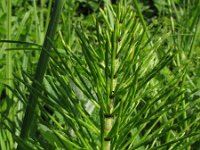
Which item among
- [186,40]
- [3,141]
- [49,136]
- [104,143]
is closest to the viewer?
[104,143]

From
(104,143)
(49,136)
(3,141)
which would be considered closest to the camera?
(104,143)

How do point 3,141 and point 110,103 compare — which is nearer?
point 110,103

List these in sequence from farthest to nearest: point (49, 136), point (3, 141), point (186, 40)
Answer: point (186, 40), point (3, 141), point (49, 136)

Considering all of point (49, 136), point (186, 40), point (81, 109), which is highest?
point (81, 109)

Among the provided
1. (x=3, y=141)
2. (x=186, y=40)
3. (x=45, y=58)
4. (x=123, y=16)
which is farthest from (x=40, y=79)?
(x=186, y=40)

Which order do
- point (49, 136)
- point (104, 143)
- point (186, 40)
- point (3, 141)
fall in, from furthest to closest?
1. point (186, 40)
2. point (3, 141)
3. point (49, 136)
4. point (104, 143)

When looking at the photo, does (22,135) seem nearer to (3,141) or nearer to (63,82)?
(63,82)

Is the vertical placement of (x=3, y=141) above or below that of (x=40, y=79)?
below

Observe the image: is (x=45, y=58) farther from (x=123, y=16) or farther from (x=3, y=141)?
(x=3, y=141)

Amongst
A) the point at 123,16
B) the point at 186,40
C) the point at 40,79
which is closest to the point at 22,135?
the point at 40,79
